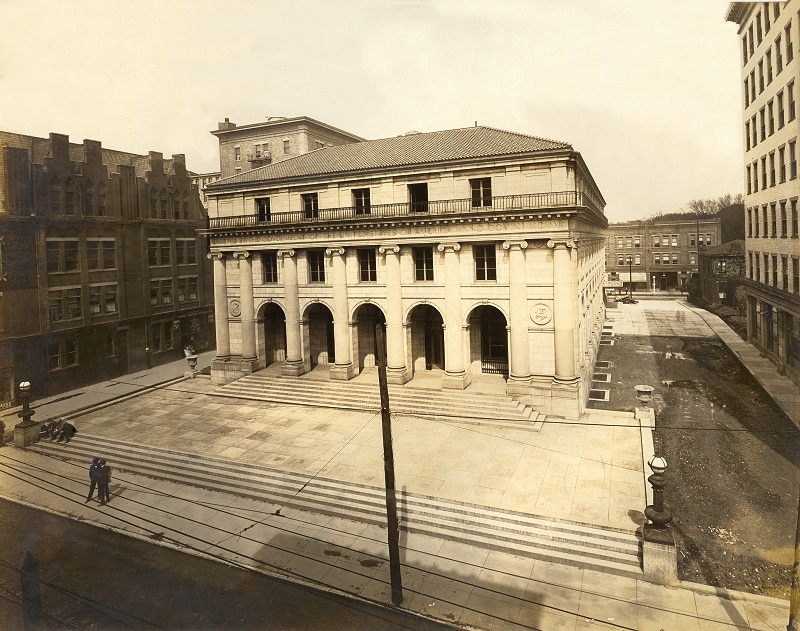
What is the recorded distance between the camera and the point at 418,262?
107 ft

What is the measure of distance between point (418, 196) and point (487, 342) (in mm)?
10219

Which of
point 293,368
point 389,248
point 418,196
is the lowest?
point 293,368

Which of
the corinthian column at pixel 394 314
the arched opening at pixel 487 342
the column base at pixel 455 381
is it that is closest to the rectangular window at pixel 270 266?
the corinthian column at pixel 394 314

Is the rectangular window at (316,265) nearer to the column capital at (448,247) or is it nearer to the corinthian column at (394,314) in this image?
the corinthian column at (394,314)

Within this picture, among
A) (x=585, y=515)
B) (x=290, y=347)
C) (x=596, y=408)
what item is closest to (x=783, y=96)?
(x=596, y=408)

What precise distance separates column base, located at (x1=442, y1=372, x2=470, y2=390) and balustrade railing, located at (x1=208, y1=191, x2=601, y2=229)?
952 cm

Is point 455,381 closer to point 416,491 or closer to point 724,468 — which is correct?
point 416,491

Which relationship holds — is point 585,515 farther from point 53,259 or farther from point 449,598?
point 53,259

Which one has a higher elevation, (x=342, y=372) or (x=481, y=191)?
(x=481, y=191)

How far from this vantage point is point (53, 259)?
33.4m

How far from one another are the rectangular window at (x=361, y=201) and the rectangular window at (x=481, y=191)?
691cm

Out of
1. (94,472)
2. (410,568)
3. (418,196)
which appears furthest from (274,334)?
(410,568)

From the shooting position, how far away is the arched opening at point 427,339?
113ft

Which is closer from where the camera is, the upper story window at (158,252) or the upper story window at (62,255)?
the upper story window at (62,255)
